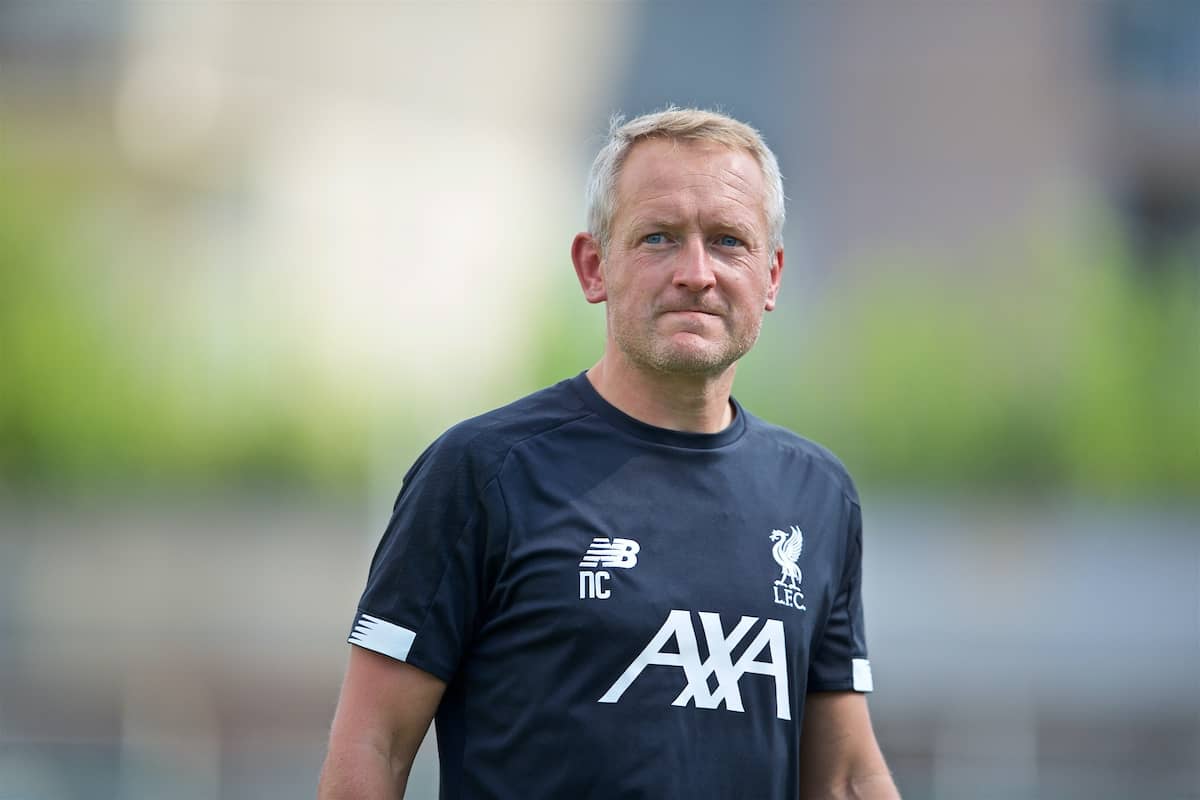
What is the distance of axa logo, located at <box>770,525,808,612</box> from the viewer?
8.03 ft

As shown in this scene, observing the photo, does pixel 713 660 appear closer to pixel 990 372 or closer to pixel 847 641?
pixel 847 641

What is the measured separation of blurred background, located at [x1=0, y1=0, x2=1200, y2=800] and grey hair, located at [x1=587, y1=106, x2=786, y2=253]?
16.8 metres

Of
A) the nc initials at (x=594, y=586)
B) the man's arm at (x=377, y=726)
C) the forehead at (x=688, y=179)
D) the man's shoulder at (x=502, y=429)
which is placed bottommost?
the man's arm at (x=377, y=726)

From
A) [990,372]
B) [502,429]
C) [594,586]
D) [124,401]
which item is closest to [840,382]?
[990,372]

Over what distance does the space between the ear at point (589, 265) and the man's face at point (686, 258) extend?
5 cm

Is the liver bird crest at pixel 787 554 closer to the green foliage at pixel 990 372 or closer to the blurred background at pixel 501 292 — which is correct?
the blurred background at pixel 501 292

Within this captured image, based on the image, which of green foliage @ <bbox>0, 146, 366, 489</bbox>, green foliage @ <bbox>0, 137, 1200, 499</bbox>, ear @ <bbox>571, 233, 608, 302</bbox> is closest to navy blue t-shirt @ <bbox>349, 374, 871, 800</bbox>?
ear @ <bbox>571, 233, 608, 302</bbox>

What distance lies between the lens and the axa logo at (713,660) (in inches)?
90.1

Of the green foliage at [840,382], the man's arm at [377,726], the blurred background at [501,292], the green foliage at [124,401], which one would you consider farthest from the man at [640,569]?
the green foliage at [124,401]

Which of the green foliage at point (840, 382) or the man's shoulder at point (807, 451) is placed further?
the green foliage at point (840, 382)

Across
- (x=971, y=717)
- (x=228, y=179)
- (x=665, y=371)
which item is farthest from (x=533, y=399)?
(x=228, y=179)

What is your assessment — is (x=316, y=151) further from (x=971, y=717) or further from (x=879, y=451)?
(x=971, y=717)

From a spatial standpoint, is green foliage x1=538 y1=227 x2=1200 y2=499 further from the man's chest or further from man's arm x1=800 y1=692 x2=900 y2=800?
the man's chest

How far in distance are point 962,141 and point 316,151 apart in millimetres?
10079
